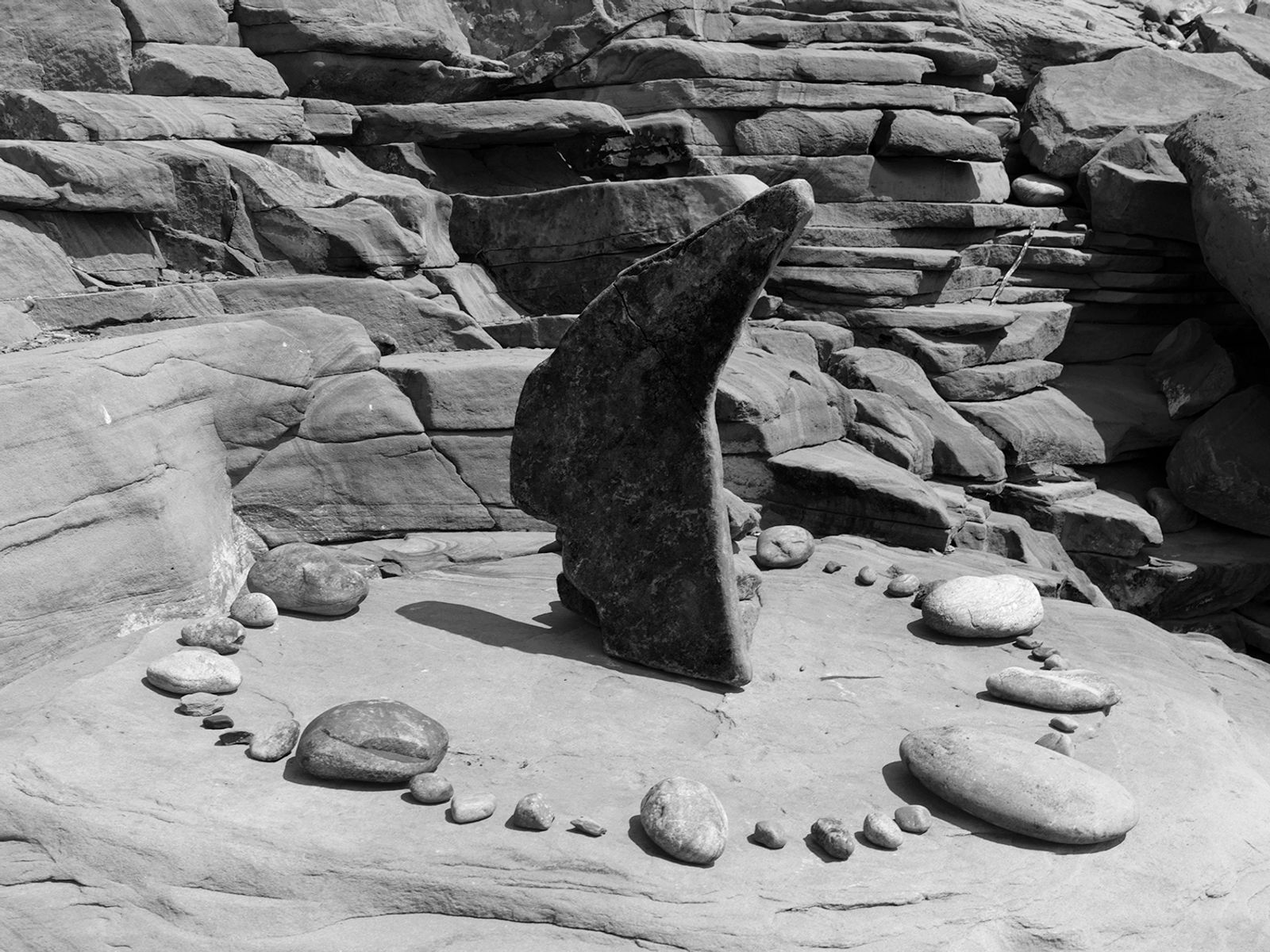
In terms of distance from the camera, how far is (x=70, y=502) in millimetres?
3395

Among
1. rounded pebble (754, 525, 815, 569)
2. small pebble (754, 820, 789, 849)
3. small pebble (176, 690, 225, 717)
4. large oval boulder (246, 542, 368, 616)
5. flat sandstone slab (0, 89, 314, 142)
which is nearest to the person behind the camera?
small pebble (754, 820, 789, 849)

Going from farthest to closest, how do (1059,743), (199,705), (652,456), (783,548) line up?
(783,548), (652,456), (1059,743), (199,705)

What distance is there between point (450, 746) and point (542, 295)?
171 inches

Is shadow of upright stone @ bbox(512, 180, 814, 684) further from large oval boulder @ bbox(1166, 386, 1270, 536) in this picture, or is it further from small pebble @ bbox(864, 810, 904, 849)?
large oval boulder @ bbox(1166, 386, 1270, 536)

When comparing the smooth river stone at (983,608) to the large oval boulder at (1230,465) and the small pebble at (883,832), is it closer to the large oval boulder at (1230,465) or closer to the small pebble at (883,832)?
the small pebble at (883,832)

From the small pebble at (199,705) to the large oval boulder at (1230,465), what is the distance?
28.6 ft

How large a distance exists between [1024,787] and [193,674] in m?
2.35

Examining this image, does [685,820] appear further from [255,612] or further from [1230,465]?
[1230,465]

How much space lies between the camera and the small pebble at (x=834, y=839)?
2.75m

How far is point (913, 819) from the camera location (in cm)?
292

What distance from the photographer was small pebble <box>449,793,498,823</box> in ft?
8.89

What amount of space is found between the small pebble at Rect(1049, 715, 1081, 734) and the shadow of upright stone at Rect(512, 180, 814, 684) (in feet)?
3.27

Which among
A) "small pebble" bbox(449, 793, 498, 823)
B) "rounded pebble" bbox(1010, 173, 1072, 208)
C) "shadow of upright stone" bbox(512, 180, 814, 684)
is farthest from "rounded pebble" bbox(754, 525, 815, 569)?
"rounded pebble" bbox(1010, 173, 1072, 208)

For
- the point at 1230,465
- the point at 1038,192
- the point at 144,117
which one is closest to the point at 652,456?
the point at 144,117
